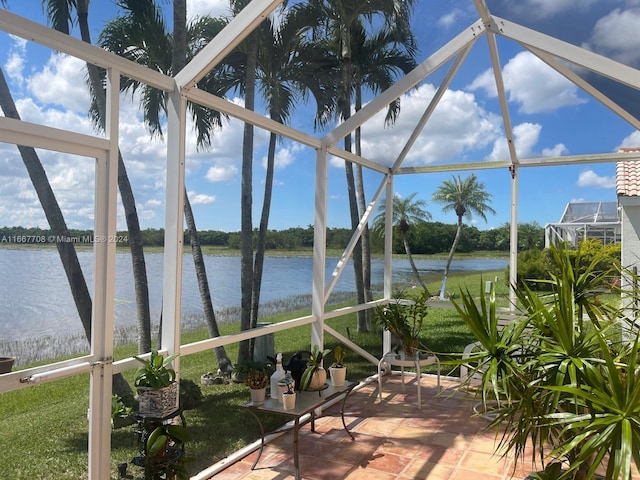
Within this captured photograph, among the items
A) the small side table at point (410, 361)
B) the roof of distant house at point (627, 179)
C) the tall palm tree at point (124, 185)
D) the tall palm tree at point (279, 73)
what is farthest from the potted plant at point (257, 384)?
the roof of distant house at point (627, 179)

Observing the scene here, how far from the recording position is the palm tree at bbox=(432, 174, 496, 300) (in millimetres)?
5848

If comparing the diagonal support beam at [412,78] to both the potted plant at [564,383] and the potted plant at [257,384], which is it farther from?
the potted plant at [257,384]

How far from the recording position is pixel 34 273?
2115mm

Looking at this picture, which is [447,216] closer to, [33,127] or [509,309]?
[509,309]

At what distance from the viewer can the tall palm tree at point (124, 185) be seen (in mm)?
2416

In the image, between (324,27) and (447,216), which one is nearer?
(324,27)

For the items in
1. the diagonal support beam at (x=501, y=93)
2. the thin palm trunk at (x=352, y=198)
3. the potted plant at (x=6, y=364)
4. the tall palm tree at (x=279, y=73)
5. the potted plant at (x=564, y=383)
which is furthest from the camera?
the thin palm trunk at (x=352, y=198)

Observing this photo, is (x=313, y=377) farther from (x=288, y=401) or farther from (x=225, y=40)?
(x=225, y=40)

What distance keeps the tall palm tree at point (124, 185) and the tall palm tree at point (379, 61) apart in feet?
9.49

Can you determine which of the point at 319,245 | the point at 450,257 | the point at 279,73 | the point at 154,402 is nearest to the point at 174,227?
the point at 154,402

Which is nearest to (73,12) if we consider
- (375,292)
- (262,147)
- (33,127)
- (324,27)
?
(33,127)

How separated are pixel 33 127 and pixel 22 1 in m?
0.61

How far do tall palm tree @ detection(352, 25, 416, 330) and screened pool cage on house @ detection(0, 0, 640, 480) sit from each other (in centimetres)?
49

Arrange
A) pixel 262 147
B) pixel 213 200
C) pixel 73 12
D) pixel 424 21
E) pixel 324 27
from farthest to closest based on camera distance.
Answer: pixel 424 21 < pixel 324 27 < pixel 262 147 < pixel 213 200 < pixel 73 12
